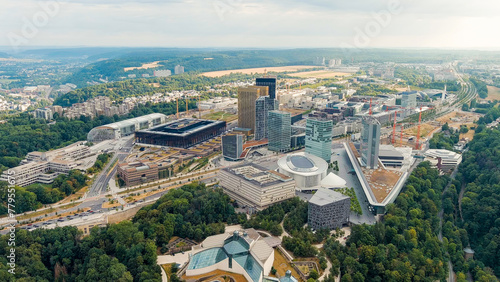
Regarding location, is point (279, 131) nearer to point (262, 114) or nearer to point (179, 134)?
point (262, 114)

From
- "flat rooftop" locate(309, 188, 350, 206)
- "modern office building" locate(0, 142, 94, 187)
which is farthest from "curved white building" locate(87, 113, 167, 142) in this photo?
"flat rooftop" locate(309, 188, 350, 206)

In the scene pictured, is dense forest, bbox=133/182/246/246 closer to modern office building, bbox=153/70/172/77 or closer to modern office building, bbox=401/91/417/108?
modern office building, bbox=401/91/417/108

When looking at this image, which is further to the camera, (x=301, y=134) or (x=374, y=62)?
(x=374, y=62)

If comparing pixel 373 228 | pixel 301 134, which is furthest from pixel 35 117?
pixel 373 228

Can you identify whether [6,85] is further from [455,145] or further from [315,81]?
[455,145]

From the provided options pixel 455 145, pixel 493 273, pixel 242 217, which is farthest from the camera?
pixel 455 145

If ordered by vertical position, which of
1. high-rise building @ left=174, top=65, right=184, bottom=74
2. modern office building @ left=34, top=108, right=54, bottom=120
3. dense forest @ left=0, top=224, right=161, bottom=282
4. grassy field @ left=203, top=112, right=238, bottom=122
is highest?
high-rise building @ left=174, top=65, right=184, bottom=74

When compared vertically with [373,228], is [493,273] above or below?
below
